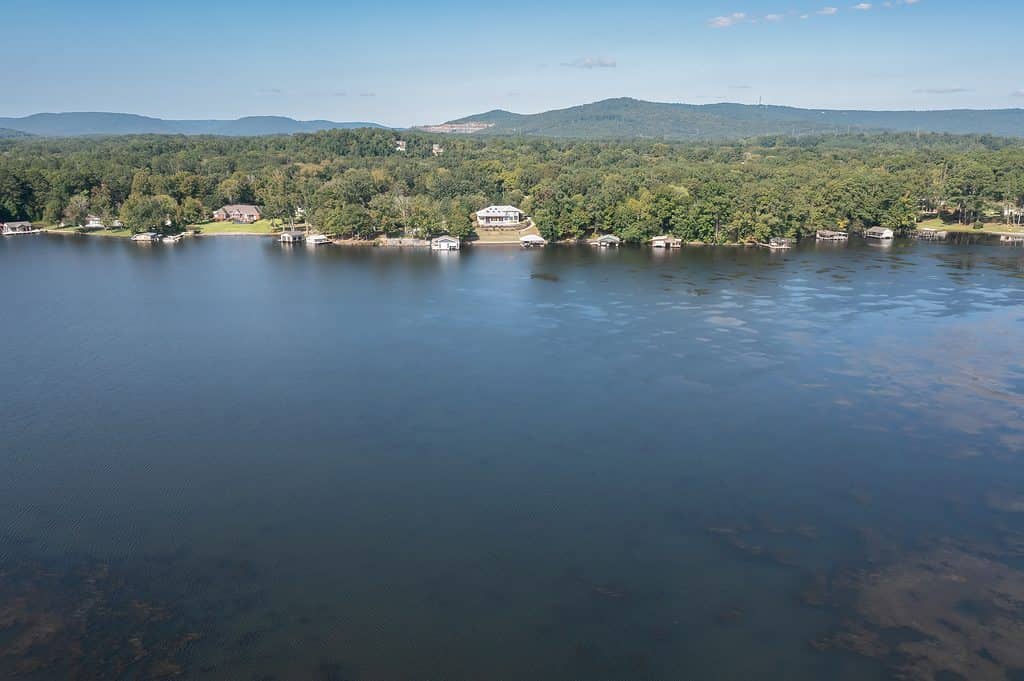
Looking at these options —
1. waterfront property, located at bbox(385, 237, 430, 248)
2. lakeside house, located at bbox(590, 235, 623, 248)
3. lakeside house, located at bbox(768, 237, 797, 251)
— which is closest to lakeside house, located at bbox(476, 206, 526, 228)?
waterfront property, located at bbox(385, 237, 430, 248)

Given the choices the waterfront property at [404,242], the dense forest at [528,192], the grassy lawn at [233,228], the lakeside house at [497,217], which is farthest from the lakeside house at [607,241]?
the grassy lawn at [233,228]

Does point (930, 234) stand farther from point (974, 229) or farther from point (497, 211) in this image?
point (497, 211)

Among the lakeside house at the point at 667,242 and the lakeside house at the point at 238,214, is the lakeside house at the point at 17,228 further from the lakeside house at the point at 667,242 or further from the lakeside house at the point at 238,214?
the lakeside house at the point at 667,242

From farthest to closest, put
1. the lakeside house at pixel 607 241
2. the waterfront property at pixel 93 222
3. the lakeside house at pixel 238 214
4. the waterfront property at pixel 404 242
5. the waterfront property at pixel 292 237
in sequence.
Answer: the lakeside house at pixel 238 214
the waterfront property at pixel 93 222
the waterfront property at pixel 292 237
the waterfront property at pixel 404 242
the lakeside house at pixel 607 241

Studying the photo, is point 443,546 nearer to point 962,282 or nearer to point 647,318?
point 647,318

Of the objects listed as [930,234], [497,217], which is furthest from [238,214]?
[930,234]

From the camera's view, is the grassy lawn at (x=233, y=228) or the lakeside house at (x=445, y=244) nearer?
the lakeside house at (x=445, y=244)

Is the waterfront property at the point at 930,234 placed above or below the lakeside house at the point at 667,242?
above
